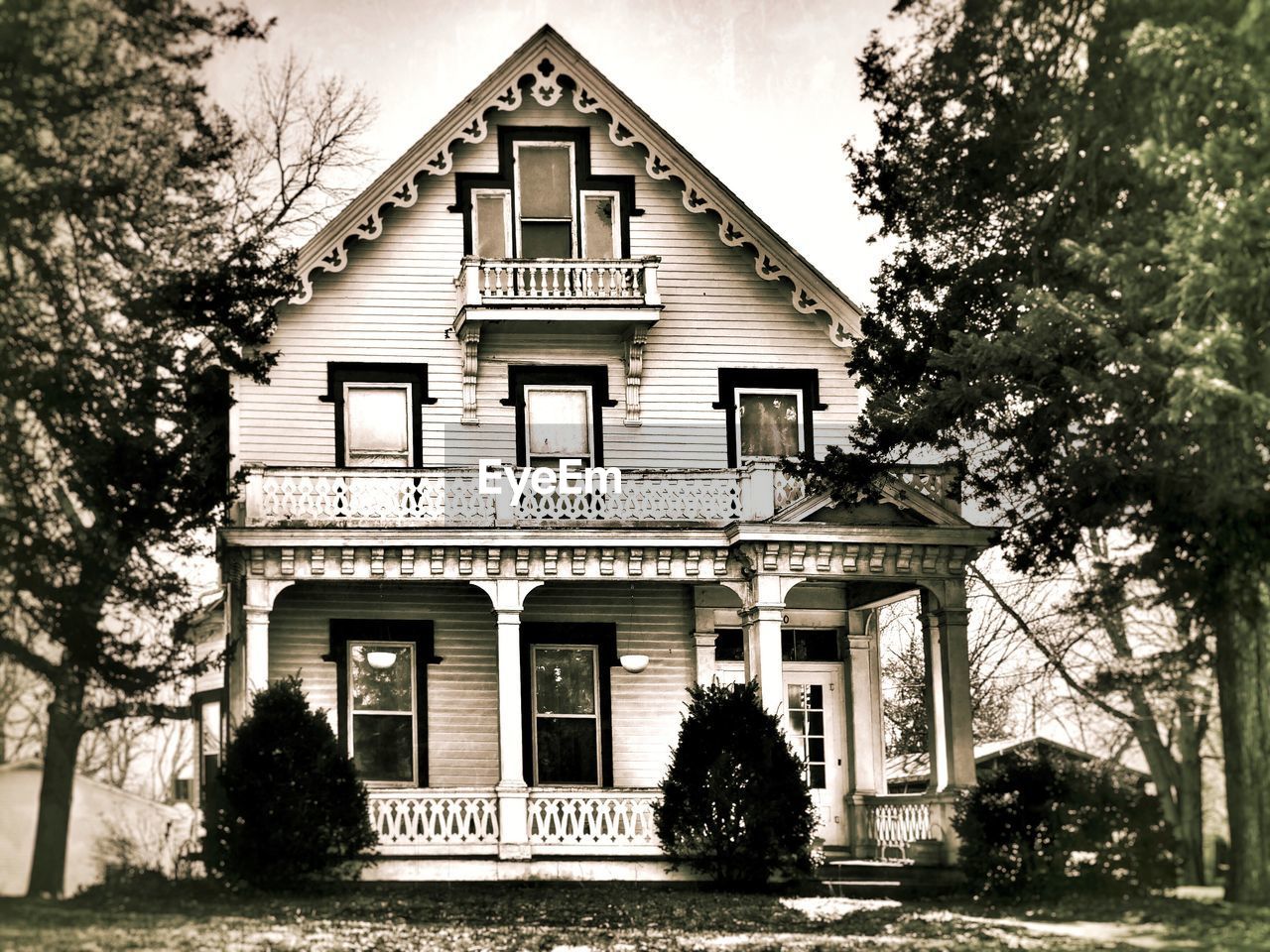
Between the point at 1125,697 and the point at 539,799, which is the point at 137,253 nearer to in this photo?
the point at 539,799

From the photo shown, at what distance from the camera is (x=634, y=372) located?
75.9 ft

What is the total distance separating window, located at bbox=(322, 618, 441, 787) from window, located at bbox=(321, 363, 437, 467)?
195 cm

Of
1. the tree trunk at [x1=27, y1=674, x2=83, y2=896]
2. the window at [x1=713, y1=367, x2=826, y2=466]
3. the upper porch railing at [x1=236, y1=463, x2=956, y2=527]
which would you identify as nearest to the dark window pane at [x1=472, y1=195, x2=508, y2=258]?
the window at [x1=713, y1=367, x2=826, y2=466]

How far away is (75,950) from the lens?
14016 mm

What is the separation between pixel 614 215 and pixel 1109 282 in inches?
322

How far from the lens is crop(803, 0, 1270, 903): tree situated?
15656 mm

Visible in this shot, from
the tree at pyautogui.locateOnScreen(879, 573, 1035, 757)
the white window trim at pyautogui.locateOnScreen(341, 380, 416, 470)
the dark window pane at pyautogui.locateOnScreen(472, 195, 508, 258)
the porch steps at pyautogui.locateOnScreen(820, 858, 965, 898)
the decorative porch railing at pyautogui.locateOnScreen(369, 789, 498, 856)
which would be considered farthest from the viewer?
the tree at pyautogui.locateOnScreen(879, 573, 1035, 757)

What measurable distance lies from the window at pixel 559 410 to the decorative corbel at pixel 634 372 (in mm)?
220

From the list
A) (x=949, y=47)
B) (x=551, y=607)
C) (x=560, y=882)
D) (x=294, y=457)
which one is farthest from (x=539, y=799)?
(x=949, y=47)

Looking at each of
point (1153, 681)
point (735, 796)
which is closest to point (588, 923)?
point (735, 796)

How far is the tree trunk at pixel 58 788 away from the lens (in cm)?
1515

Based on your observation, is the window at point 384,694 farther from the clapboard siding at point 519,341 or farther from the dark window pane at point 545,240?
the dark window pane at point 545,240

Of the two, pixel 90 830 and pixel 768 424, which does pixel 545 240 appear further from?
pixel 90 830

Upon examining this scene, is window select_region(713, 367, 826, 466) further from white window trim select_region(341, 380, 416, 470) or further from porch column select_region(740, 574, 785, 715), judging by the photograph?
white window trim select_region(341, 380, 416, 470)
